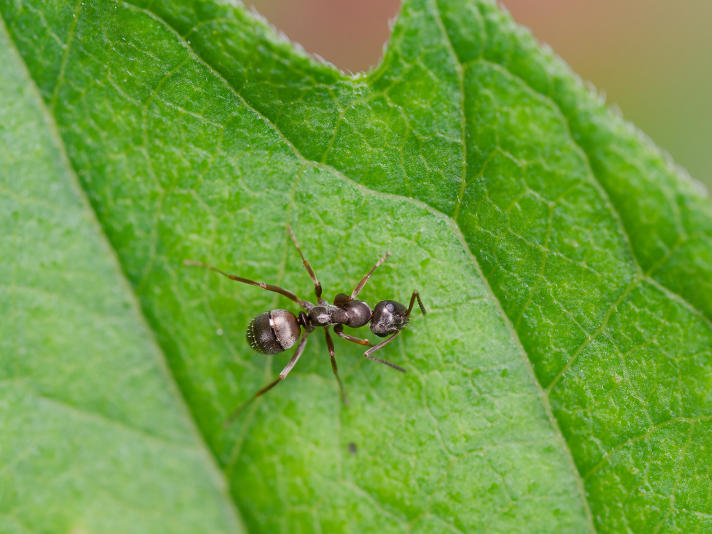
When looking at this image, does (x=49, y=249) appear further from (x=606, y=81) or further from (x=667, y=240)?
(x=606, y=81)

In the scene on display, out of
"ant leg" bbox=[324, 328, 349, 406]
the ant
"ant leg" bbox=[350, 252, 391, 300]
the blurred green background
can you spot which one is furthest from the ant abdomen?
the blurred green background

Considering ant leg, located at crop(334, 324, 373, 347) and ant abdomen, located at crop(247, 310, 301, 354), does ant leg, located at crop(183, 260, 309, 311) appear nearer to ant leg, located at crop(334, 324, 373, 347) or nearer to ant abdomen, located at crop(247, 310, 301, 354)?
ant abdomen, located at crop(247, 310, 301, 354)

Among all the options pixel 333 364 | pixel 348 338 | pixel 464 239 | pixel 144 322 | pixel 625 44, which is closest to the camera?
pixel 464 239

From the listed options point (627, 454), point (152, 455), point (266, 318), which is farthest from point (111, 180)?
point (627, 454)

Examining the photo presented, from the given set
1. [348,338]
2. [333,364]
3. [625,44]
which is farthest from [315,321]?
[625,44]

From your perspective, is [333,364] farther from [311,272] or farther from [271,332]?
[311,272]

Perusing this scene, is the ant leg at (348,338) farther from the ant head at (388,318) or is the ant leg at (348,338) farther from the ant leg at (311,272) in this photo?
the ant leg at (311,272)

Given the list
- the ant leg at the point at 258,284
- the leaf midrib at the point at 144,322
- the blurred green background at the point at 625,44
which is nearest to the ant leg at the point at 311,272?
the ant leg at the point at 258,284
